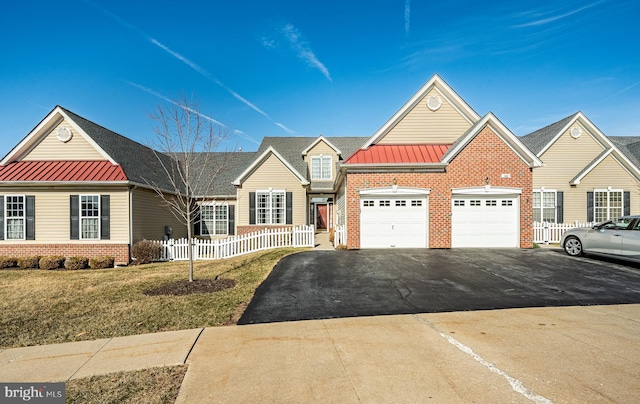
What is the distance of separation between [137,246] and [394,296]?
13.2 m

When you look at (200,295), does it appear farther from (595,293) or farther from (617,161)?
(617,161)

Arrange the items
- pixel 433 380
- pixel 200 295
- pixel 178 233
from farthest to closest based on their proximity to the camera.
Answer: pixel 178 233 → pixel 200 295 → pixel 433 380

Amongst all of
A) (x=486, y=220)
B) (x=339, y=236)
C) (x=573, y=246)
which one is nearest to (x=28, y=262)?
(x=339, y=236)

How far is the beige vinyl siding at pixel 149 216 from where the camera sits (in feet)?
56.3

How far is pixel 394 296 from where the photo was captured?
781 centimetres

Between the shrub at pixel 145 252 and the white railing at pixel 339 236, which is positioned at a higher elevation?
the white railing at pixel 339 236

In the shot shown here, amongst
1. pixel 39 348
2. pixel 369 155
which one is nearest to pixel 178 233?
pixel 369 155

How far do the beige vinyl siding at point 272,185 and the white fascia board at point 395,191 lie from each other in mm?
6446

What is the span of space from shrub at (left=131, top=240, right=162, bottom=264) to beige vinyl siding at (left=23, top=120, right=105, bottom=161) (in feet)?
17.1

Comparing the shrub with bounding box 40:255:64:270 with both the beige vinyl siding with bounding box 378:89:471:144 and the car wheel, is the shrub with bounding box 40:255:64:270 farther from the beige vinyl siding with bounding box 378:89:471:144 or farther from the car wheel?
the car wheel

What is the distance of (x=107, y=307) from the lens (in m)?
7.66

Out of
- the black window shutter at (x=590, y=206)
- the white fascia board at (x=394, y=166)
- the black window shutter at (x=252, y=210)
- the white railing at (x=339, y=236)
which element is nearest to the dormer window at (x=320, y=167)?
the black window shutter at (x=252, y=210)

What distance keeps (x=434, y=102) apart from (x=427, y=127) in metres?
1.34

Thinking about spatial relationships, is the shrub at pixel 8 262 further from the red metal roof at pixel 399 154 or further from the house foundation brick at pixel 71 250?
the red metal roof at pixel 399 154
